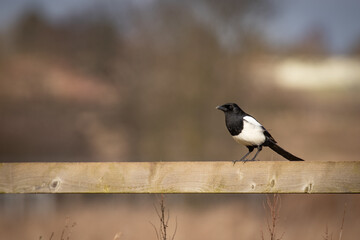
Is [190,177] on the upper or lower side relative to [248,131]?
lower

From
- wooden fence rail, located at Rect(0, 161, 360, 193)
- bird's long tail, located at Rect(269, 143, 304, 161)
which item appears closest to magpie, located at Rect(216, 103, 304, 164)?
bird's long tail, located at Rect(269, 143, 304, 161)

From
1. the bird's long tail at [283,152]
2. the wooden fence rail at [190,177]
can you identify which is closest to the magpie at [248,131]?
the bird's long tail at [283,152]

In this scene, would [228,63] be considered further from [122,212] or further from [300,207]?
[300,207]

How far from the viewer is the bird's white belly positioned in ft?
11.0

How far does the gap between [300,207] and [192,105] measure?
529 centimetres

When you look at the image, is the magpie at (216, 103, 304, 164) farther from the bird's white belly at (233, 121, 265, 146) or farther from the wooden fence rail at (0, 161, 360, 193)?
the wooden fence rail at (0, 161, 360, 193)

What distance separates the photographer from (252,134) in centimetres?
334

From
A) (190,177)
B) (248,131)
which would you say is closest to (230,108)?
(248,131)

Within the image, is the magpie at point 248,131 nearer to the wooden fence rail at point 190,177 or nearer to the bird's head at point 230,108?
the bird's head at point 230,108

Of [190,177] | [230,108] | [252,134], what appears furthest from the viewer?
[230,108]

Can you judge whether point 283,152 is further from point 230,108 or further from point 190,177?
point 190,177

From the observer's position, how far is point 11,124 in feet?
29.7

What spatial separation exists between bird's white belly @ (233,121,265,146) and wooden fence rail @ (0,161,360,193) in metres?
0.97

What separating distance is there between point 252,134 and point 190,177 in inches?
43.2
